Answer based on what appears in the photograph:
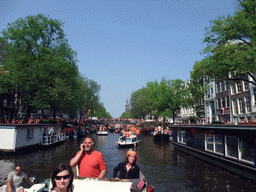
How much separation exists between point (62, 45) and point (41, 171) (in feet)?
82.8

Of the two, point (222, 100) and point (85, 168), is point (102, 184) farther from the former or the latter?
point (222, 100)

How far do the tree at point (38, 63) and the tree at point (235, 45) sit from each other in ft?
70.7

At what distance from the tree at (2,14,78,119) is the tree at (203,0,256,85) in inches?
848

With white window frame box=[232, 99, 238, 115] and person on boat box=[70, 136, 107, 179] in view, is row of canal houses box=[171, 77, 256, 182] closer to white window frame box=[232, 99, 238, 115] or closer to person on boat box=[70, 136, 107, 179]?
white window frame box=[232, 99, 238, 115]

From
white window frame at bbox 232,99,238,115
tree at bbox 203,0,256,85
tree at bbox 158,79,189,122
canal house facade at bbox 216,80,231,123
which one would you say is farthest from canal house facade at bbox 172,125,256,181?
tree at bbox 158,79,189,122

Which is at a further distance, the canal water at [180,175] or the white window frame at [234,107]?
the white window frame at [234,107]

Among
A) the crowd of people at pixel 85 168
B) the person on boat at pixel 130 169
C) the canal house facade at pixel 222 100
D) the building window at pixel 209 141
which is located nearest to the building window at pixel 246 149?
the building window at pixel 209 141

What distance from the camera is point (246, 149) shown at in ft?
39.8

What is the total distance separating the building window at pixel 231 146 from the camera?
43.1 feet

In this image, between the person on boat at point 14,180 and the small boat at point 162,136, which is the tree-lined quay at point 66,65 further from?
the person on boat at point 14,180

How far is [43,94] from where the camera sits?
3127 centimetres

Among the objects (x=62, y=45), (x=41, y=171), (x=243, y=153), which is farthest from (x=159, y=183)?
(x=62, y=45)


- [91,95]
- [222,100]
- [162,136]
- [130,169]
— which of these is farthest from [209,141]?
[91,95]

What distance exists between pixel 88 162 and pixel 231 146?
12008mm
